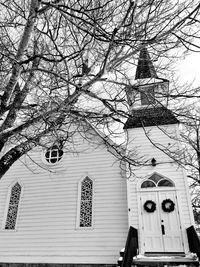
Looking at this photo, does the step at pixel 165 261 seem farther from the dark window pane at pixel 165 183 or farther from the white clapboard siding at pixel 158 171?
the dark window pane at pixel 165 183

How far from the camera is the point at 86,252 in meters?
8.73

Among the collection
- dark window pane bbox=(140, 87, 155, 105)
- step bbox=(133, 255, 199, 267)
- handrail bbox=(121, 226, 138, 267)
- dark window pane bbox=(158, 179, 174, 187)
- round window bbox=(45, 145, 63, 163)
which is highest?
round window bbox=(45, 145, 63, 163)

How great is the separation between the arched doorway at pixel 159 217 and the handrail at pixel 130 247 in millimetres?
439

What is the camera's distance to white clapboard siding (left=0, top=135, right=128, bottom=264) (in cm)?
880

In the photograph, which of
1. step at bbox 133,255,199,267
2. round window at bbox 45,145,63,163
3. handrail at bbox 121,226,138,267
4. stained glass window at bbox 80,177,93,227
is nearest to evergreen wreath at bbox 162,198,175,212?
handrail at bbox 121,226,138,267

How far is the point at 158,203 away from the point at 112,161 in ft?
8.72

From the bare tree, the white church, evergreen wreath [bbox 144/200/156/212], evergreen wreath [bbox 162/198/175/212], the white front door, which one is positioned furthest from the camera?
evergreen wreath [bbox 144/200/156/212]

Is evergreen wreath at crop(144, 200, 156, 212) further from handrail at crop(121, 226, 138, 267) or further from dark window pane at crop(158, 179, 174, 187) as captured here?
handrail at crop(121, 226, 138, 267)

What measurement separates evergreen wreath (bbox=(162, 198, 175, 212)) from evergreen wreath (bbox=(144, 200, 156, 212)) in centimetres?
36

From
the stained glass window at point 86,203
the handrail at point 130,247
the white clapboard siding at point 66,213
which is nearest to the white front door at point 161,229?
the handrail at point 130,247

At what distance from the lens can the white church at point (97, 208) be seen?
813 cm

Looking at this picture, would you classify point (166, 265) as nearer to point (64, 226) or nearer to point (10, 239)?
point (64, 226)

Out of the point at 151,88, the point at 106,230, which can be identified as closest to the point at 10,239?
the point at 106,230

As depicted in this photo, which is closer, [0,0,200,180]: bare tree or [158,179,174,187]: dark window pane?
[0,0,200,180]: bare tree
